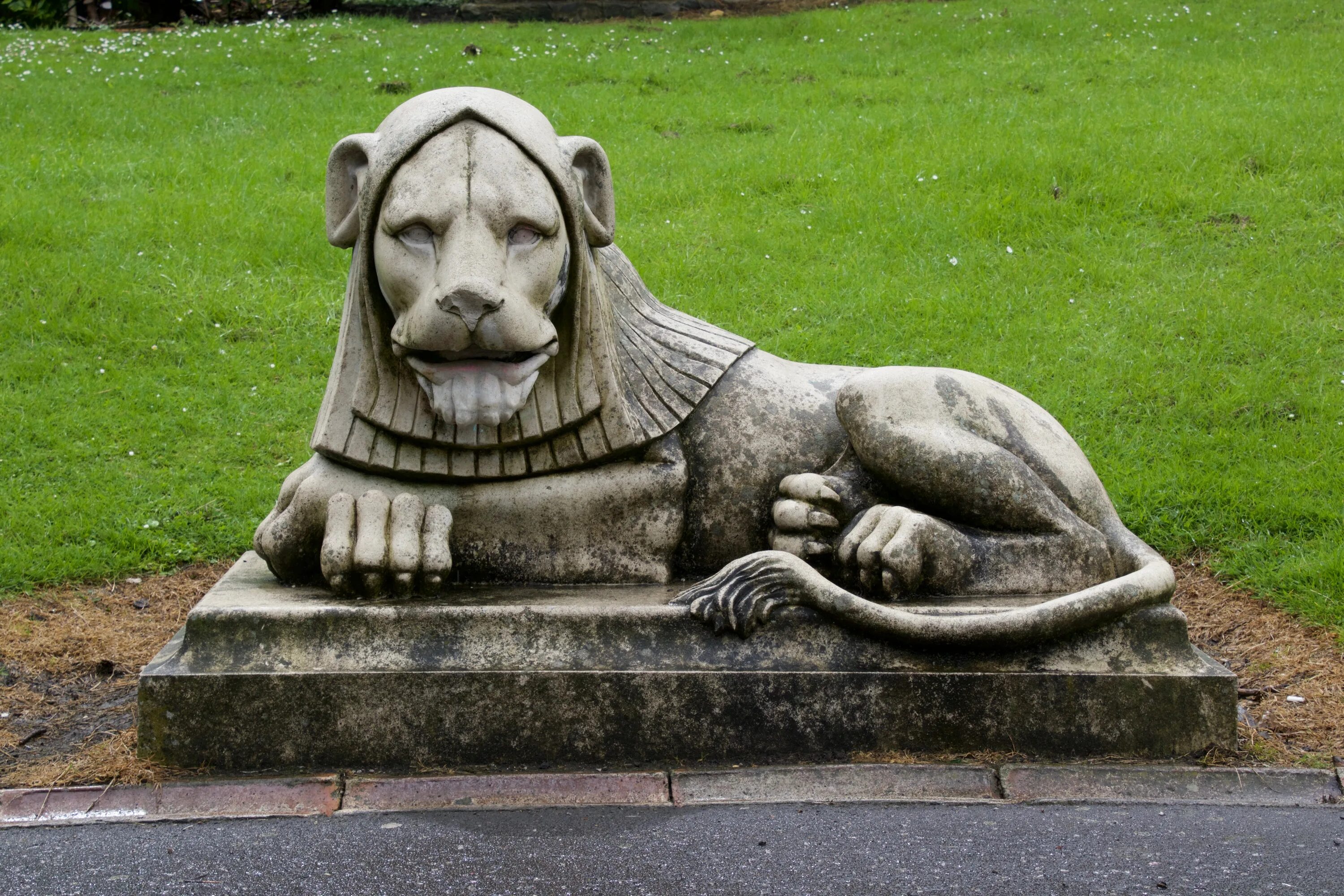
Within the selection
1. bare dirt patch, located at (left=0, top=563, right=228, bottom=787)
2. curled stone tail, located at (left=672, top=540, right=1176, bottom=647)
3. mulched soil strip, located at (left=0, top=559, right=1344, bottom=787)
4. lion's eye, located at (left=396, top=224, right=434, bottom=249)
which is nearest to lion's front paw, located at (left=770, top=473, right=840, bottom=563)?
curled stone tail, located at (left=672, top=540, right=1176, bottom=647)

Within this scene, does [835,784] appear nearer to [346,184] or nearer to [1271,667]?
[1271,667]

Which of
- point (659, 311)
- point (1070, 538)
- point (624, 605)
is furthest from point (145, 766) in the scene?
point (1070, 538)

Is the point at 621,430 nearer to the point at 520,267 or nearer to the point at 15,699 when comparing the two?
the point at 520,267

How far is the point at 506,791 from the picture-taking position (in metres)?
3.44

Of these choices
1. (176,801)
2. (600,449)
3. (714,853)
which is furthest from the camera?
(600,449)

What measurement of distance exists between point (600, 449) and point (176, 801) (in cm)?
137

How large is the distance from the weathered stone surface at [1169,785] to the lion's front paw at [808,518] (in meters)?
0.76

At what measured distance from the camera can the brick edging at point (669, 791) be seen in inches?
133

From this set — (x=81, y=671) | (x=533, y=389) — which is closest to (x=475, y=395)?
(x=533, y=389)

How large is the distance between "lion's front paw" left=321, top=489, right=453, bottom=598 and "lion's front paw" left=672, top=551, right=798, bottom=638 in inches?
25.4

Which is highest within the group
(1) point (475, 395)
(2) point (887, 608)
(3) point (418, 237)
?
(3) point (418, 237)

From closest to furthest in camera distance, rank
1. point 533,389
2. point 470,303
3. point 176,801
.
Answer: point 470,303, point 176,801, point 533,389

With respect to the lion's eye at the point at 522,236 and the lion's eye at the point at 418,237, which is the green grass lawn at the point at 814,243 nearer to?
the lion's eye at the point at 418,237

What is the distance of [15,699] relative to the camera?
13.8 feet
